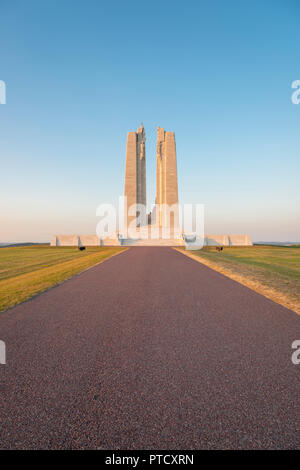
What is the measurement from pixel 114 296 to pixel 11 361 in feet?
12.7

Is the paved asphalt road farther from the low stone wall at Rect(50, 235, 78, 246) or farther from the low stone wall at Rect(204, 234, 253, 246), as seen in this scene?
the low stone wall at Rect(50, 235, 78, 246)

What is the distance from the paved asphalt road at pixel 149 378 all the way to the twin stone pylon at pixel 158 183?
59.3 meters

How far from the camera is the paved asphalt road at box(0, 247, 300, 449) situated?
2.16 meters

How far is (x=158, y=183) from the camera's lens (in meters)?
75.0

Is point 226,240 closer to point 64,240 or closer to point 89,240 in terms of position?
point 89,240

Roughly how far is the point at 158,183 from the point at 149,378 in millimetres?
74501

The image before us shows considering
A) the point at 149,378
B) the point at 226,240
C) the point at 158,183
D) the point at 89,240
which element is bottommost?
the point at 149,378

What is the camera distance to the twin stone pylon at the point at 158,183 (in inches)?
2608

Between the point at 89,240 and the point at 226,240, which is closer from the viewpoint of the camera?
the point at 89,240

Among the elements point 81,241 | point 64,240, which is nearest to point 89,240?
point 81,241

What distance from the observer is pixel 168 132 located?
229 ft

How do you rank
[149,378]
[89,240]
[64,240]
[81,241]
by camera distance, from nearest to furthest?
1. [149,378]
2. [89,240]
3. [81,241]
4. [64,240]
